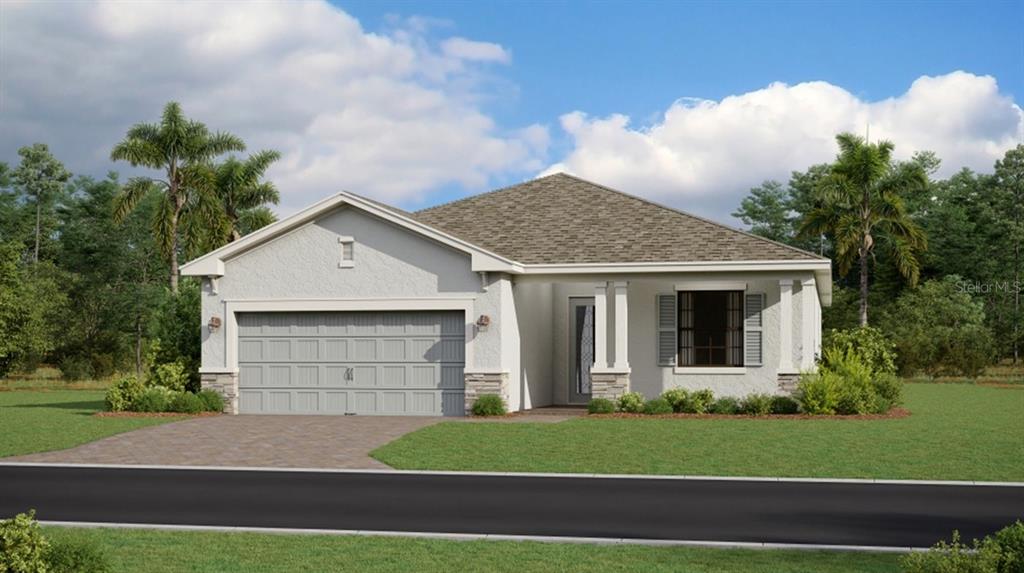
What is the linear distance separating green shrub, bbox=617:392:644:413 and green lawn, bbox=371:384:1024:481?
1.23 m

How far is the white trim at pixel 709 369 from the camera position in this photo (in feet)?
91.0

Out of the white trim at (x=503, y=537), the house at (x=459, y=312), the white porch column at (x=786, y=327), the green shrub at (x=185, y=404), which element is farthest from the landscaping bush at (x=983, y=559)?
the green shrub at (x=185, y=404)

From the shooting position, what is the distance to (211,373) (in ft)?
91.5

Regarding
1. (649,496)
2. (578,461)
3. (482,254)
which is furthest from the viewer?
(482,254)

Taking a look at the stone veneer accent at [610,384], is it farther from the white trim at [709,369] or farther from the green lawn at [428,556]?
the green lawn at [428,556]

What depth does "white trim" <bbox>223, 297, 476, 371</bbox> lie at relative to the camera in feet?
87.3

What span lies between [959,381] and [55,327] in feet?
139

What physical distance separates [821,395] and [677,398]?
10.6 feet

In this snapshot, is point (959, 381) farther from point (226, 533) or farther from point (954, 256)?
point (226, 533)

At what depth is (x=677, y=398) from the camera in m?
26.5

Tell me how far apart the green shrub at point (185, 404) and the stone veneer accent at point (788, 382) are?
13695 mm

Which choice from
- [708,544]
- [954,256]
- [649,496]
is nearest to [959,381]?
[954,256]

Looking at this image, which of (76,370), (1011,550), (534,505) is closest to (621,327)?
(534,505)

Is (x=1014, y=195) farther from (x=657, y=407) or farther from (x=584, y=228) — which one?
(x=657, y=407)
